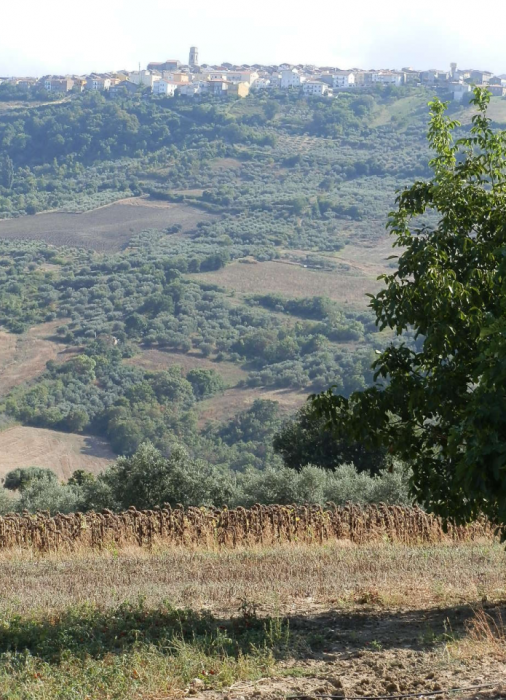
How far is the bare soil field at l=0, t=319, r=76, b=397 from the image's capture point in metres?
97.6

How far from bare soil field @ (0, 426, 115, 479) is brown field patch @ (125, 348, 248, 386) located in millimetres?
19361

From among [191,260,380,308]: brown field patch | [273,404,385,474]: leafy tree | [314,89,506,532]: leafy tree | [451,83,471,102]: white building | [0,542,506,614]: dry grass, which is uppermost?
[451,83,471,102]: white building

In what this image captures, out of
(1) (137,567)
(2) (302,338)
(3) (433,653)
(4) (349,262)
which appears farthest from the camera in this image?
(4) (349,262)

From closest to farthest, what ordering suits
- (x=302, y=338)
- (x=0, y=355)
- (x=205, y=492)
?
(x=205, y=492)
(x=0, y=355)
(x=302, y=338)

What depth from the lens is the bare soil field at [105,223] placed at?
14700 cm

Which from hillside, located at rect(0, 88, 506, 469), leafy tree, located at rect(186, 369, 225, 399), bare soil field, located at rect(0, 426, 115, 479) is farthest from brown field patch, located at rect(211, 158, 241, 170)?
bare soil field, located at rect(0, 426, 115, 479)

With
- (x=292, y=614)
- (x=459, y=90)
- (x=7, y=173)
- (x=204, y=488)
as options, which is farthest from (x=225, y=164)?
(x=292, y=614)

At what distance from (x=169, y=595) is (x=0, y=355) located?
99944mm

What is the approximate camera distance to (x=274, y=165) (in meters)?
184

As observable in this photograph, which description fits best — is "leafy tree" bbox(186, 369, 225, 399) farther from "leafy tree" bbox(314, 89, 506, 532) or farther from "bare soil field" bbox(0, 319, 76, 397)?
"leafy tree" bbox(314, 89, 506, 532)

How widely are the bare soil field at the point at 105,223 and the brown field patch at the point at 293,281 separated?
21.8 meters

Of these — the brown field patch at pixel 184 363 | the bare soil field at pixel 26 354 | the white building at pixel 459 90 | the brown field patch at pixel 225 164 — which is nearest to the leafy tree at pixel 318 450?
the bare soil field at pixel 26 354

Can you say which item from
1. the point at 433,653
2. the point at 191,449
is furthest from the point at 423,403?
the point at 191,449

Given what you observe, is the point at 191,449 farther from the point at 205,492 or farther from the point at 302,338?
the point at 205,492
